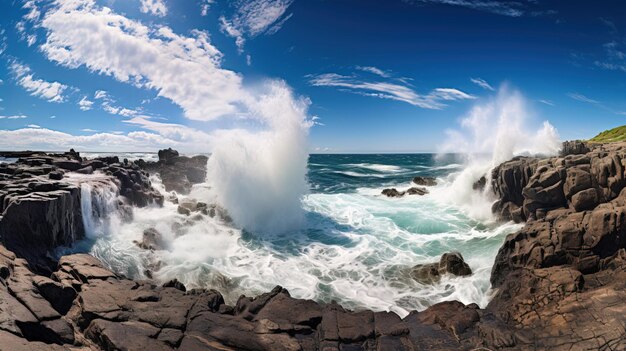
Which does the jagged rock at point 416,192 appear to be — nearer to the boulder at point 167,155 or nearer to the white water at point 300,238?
the white water at point 300,238

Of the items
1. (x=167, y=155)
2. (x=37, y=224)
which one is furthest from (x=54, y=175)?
(x=167, y=155)

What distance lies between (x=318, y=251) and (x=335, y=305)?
7683 mm

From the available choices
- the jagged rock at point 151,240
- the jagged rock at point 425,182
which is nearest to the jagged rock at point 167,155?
the jagged rock at point 151,240

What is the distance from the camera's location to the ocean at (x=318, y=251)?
12.8m

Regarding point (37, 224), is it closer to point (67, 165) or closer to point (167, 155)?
point (67, 165)

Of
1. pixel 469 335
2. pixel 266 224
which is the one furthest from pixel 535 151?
pixel 469 335

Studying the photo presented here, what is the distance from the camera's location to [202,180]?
1465 inches

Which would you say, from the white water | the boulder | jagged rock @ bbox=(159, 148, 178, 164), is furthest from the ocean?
jagged rock @ bbox=(159, 148, 178, 164)

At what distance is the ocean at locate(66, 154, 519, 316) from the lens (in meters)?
12.8

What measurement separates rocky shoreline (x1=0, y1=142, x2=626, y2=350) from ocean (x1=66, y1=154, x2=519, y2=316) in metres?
2.24

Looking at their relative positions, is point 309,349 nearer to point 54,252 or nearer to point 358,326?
point 358,326

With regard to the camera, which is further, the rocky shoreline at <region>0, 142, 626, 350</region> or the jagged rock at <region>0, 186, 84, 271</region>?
the jagged rock at <region>0, 186, 84, 271</region>

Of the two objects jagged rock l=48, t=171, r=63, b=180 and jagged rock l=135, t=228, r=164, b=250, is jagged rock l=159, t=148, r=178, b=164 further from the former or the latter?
jagged rock l=135, t=228, r=164, b=250

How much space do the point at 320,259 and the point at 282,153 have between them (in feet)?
40.2
